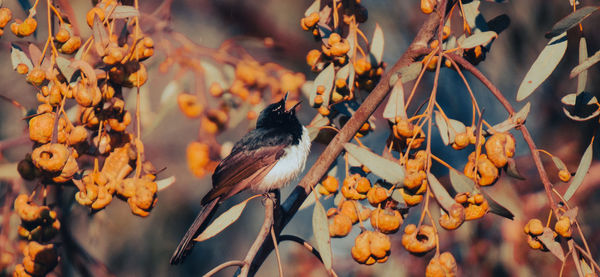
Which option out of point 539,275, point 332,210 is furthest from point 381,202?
point 539,275

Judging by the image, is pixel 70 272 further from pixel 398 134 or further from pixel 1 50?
pixel 398 134

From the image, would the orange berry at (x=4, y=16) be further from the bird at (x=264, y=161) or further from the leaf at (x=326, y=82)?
the bird at (x=264, y=161)

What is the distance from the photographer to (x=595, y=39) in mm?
3053

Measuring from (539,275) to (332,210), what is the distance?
1.80 metres

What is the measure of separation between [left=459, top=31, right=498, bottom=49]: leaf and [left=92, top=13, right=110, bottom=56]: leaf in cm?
92

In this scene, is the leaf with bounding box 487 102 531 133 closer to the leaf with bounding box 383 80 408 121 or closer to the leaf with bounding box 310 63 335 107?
the leaf with bounding box 383 80 408 121

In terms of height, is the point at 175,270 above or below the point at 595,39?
below

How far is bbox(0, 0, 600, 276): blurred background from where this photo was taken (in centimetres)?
284

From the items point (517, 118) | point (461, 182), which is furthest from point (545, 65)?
point (461, 182)

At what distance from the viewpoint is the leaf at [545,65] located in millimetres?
1389

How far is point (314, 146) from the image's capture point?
3.54 meters

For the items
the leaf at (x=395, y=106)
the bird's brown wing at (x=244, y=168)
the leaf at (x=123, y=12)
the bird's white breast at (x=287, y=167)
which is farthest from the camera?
the bird's white breast at (x=287, y=167)

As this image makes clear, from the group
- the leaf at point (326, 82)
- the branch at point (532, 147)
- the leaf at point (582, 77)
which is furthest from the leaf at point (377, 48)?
the leaf at point (582, 77)

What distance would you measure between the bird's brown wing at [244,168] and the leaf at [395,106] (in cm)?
121
